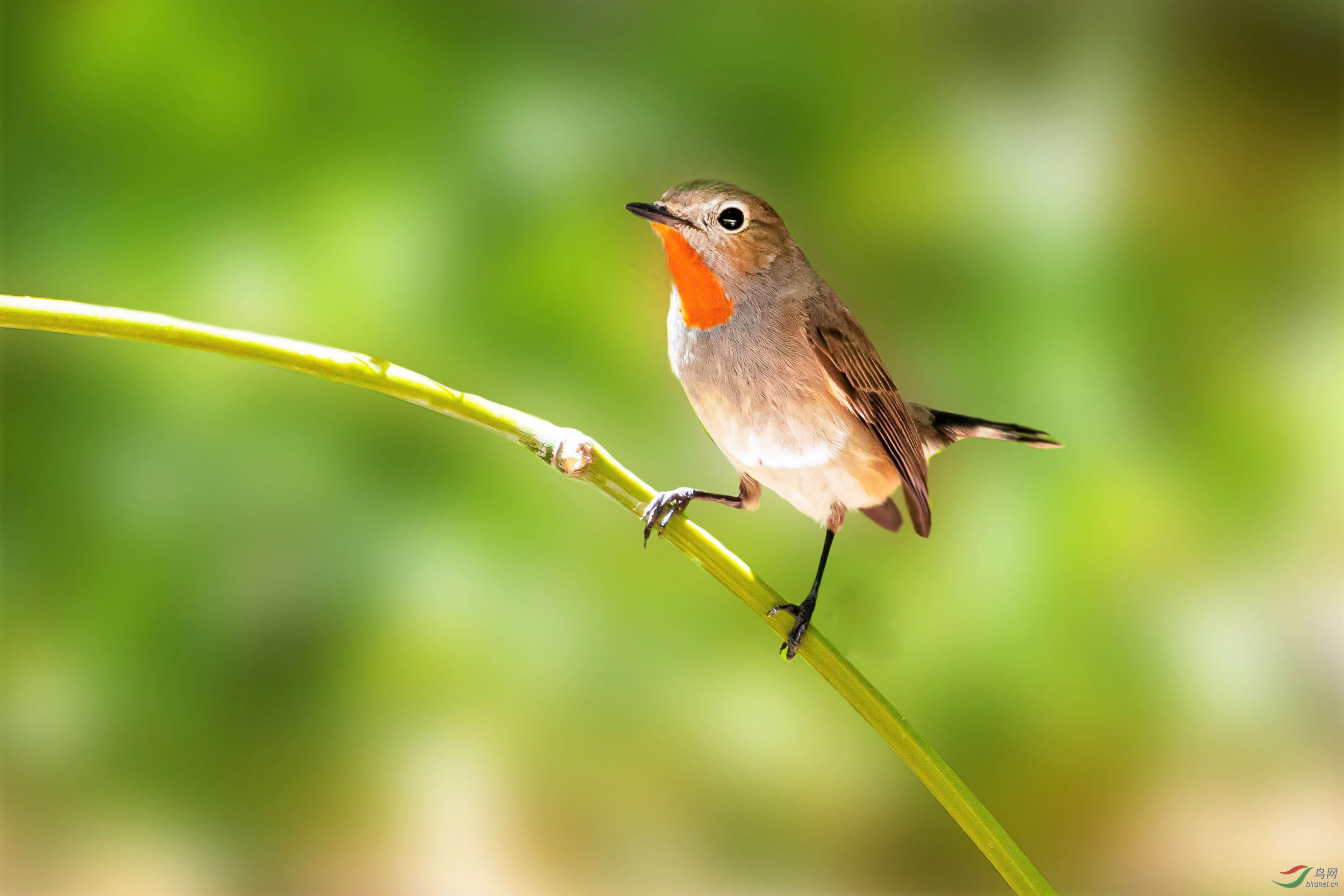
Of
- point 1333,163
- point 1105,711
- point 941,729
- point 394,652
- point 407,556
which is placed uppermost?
point 1333,163

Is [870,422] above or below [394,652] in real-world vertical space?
above

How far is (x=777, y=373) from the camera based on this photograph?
0.60 metres

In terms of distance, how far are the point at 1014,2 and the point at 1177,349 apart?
50 centimetres

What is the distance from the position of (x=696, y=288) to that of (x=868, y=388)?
0.49 ft

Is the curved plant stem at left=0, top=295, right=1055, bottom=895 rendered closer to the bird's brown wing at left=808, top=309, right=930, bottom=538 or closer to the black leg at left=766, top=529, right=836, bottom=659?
the black leg at left=766, top=529, right=836, bottom=659

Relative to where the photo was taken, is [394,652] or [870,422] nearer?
[870,422]

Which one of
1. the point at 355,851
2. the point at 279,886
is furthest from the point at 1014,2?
the point at 279,886

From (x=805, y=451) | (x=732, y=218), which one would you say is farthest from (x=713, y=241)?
(x=805, y=451)

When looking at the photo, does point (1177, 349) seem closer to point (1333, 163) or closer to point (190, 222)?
point (1333, 163)

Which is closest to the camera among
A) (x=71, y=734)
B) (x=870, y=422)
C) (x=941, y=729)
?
(x=870, y=422)

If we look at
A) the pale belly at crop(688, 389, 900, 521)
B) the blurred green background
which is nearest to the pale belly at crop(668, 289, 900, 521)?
the pale belly at crop(688, 389, 900, 521)

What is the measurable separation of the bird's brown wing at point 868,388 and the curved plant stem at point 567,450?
0.41 feet

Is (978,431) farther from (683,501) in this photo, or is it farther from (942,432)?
(683,501)

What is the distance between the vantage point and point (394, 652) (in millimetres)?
1302
